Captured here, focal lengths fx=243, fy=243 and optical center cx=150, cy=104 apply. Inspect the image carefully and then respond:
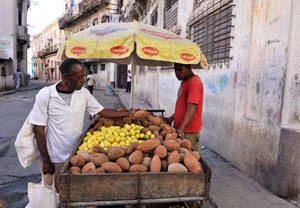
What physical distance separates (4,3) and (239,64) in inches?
884

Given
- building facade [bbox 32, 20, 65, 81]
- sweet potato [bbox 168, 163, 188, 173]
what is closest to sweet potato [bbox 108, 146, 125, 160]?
sweet potato [bbox 168, 163, 188, 173]

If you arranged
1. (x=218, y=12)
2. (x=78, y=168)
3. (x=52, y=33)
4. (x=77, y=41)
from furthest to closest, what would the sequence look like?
1. (x=52, y=33)
2. (x=218, y=12)
3. (x=77, y=41)
4. (x=78, y=168)

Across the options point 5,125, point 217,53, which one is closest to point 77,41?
point 217,53

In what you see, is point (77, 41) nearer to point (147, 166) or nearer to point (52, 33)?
point (147, 166)

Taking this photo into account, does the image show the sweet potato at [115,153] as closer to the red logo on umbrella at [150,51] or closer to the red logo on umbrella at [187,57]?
the red logo on umbrella at [150,51]

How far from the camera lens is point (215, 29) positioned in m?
5.62

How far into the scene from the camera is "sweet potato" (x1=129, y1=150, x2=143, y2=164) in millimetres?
2010

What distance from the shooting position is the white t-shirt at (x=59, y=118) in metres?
2.38

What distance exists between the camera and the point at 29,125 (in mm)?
2473

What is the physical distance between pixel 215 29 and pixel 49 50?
4702 cm

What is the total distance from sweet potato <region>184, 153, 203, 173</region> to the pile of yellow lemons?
736 mm

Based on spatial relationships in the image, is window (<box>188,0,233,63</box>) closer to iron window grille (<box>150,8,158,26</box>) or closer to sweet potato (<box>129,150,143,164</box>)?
sweet potato (<box>129,150,143,164</box>)

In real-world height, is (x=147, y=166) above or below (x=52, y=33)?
below

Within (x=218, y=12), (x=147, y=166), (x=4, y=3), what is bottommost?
(x=147, y=166)
